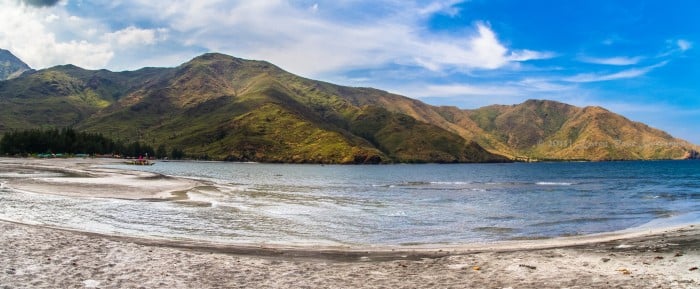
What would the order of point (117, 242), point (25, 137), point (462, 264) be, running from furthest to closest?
point (25, 137) < point (117, 242) < point (462, 264)

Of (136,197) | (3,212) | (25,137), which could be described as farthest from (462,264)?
(25,137)

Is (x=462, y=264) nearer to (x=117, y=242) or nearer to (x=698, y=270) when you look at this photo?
(x=698, y=270)

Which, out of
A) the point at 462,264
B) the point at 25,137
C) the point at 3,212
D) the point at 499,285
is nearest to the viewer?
the point at 499,285

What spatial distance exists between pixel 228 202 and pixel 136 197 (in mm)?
9749

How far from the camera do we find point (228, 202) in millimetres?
52438

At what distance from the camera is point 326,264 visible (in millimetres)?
21062

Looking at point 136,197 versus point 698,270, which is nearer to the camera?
point 698,270

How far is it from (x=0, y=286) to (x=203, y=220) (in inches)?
883

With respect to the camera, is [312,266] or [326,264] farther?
[326,264]

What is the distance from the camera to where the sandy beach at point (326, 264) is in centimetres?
1620

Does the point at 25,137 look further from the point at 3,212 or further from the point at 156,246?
the point at 156,246

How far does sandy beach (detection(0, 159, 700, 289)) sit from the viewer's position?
16.2 m

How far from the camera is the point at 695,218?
44.7 meters

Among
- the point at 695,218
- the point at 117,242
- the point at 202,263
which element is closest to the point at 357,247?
the point at 202,263
